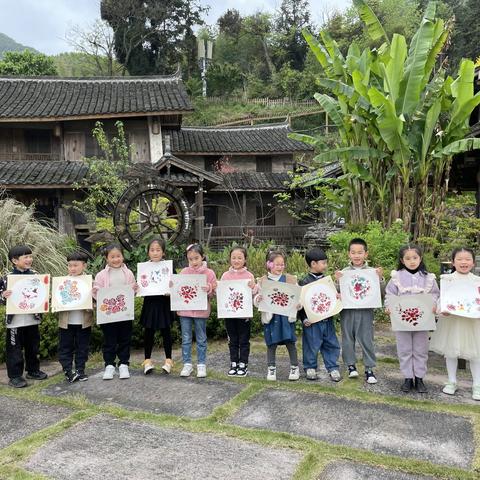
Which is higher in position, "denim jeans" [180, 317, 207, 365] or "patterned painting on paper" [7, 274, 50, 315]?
"patterned painting on paper" [7, 274, 50, 315]

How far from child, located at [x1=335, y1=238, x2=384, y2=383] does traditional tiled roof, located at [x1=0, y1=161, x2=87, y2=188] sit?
11.5 m

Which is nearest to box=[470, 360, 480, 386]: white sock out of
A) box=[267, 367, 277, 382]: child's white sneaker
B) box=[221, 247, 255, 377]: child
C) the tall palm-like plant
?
box=[267, 367, 277, 382]: child's white sneaker

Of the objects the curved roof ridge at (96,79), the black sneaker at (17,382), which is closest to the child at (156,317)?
the black sneaker at (17,382)

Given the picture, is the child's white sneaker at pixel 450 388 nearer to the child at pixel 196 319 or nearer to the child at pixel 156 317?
the child at pixel 196 319

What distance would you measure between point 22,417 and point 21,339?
104 centimetres

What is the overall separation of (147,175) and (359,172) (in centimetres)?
434

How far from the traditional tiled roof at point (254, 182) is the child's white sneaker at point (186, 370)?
13370 millimetres

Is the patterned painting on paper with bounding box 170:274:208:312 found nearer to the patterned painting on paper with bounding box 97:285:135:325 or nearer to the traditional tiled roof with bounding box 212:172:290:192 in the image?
the patterned painting on paper with bounding box 97:285:135:325

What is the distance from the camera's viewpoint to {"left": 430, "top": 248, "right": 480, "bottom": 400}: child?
12.6 feet

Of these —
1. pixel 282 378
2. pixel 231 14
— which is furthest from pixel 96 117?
pixel 231 14

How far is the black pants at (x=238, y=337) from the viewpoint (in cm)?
446

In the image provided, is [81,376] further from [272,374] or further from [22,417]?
[272,374]

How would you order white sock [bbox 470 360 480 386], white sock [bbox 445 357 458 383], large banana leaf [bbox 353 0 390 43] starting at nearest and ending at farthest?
white sock [bbox 470 360 480 386]
white sock [bbox 445 357 458 383]
large banana leaf [bbox 353 0 390 43]

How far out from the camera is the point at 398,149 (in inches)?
335
